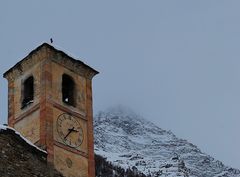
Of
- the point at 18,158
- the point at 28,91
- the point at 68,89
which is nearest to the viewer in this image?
the point at 18,158

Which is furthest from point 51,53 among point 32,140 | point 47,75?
point 32,140

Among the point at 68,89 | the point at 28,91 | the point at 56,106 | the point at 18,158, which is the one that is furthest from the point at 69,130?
the point at 18,158

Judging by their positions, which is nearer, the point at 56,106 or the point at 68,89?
the point at 56,106

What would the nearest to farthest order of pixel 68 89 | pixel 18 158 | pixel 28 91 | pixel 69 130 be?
pixel 18 158 → pixel 69 130 → pixel 28 91 → pixel 68 89

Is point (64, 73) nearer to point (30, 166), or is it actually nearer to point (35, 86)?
point (35, 86)

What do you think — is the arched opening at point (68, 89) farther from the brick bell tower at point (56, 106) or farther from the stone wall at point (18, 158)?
the stone wall at point (18, 158)

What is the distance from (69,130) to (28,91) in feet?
Result: 7.54

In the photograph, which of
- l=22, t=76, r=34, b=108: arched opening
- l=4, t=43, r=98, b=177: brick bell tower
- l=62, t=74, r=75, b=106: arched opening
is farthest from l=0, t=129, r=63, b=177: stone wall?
l=62, t=74, r=75, b=106: arched opening

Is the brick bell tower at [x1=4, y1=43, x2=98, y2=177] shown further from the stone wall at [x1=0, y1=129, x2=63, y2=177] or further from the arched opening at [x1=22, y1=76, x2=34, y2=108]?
the stone wall at [x1=0, y1=129, x2=63, y2=177]

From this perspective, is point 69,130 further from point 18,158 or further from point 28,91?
point 18,158

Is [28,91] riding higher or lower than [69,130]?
higher

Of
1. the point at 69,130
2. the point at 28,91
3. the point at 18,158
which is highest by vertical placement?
the point at 28,91

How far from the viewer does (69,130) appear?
25.8m

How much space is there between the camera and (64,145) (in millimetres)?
25266
